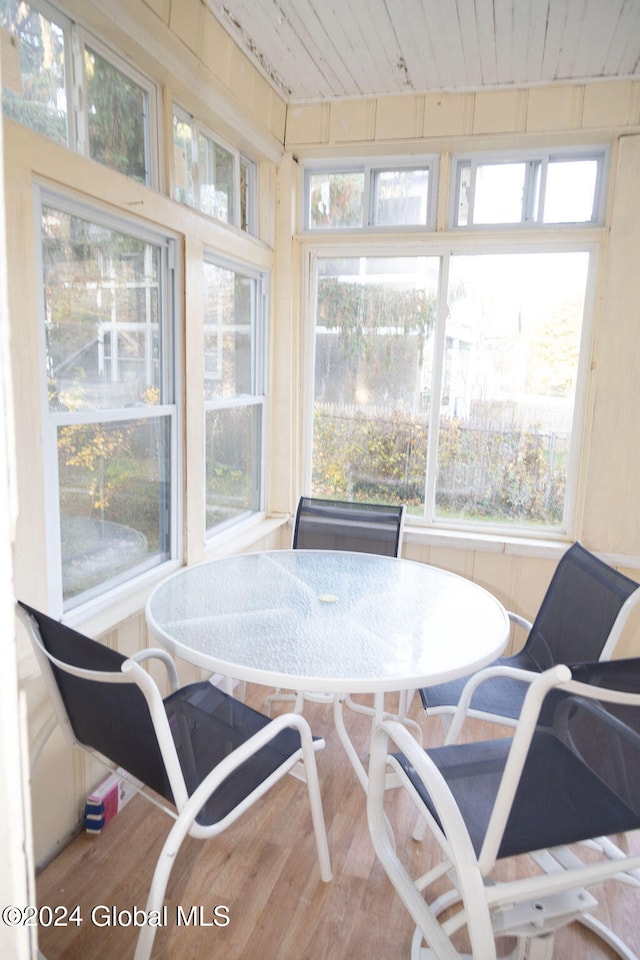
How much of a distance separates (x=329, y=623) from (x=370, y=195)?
2473 mm

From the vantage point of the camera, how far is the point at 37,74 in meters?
1.72

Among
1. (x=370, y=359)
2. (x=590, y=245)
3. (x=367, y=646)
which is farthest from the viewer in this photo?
(x=370, y=359)

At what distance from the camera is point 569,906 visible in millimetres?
1379

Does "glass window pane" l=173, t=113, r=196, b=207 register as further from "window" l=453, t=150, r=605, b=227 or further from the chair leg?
the chair leg

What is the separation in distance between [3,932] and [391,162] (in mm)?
3483

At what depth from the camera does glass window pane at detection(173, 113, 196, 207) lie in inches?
93.7

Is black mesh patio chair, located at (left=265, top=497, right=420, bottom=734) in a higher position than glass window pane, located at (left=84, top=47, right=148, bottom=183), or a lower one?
lower

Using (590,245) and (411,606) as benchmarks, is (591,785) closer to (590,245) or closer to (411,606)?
(411,606)

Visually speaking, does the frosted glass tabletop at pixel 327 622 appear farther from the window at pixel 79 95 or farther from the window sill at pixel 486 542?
the window at pixel 79 95

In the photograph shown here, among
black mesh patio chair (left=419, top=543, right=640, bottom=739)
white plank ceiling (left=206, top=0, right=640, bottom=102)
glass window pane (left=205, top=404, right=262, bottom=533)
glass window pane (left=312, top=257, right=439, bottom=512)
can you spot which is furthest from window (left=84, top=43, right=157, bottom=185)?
black mesh patio chair (left=419, top=543, right=640, bottom=739)

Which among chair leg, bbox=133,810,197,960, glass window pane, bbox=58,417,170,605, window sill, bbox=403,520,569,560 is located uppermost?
glass window pane, bbox=58,417,170,605

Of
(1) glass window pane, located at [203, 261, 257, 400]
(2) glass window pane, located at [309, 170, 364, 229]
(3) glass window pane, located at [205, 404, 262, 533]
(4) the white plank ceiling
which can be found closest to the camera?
(4) the white plank ceiling

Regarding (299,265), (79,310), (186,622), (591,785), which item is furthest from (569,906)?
(299,265)

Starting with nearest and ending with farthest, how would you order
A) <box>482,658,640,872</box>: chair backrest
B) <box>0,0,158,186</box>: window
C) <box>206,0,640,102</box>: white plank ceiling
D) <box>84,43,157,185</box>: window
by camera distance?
<box>482,658,640,872</box>: chair backrest
<box>0,0,158,186</box>: window
<box>84,43,157,185</box>: window
<box>206,0,640,102</box>: white plank ceiling
